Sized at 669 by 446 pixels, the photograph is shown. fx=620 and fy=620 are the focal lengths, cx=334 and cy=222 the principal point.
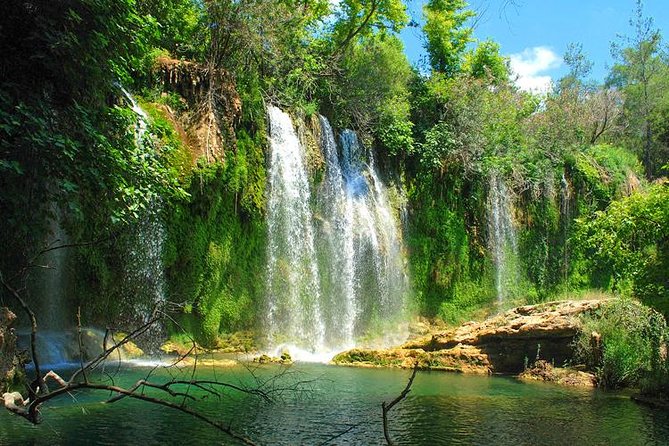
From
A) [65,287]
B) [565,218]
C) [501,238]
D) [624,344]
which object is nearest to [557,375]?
[624,344]

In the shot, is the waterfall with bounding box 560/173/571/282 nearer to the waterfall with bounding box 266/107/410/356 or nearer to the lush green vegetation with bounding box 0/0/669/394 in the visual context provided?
the lush green vegetation with bounding box 0/0/669/394

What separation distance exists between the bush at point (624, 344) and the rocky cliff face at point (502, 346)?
1.66ft

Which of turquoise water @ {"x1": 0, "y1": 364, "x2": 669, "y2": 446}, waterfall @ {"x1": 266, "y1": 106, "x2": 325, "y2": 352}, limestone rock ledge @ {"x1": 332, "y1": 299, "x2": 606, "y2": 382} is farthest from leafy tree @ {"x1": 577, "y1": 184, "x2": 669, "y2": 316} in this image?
waterfall @ {"x1": 266, "y1": 106, "x2": 325, "y2": 352}

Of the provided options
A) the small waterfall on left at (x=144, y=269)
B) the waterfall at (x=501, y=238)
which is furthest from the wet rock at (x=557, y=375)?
the waterfall at (x=501, y=238)

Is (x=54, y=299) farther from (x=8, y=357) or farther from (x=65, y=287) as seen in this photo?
(x=8, y=357)

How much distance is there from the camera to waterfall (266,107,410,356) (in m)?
19.8

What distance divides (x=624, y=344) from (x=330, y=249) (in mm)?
9846

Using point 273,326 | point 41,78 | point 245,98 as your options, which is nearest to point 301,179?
point 245,98

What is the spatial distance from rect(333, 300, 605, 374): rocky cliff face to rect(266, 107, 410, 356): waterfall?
2.77m

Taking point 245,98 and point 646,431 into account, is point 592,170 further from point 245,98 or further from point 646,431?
point 646,431

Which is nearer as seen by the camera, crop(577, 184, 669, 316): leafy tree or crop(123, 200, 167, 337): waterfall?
crop(577, 184, 669, 316): leafy tree

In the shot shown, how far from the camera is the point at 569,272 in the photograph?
29141mm

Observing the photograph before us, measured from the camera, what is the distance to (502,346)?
17.1m

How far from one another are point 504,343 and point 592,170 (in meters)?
16.8
